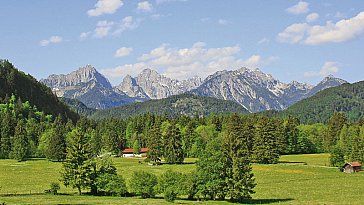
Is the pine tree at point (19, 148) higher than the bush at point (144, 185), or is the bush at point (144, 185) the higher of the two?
the pine tree at point (19, 148)

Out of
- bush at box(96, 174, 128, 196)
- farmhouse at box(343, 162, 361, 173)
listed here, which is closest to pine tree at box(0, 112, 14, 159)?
bush at box(96, 174, 128, 196)

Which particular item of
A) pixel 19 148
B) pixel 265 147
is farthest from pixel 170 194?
pixel 19 148

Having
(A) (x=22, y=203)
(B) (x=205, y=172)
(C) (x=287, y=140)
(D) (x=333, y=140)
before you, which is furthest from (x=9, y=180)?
(D) (x=333, y=140)

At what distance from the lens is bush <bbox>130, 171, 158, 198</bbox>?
60406mm

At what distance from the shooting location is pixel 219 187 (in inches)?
2351

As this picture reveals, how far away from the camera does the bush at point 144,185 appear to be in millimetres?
60406

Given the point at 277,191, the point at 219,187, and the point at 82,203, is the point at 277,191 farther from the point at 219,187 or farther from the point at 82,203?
the point at 82,203

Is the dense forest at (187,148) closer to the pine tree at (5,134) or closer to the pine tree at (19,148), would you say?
the pine tree at (5,134)

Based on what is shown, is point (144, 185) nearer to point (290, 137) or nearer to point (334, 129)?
point (290, 137)

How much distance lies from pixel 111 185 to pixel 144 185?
4944mm

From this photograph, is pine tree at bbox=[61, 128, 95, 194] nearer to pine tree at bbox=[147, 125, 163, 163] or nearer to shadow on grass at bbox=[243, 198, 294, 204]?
shadow on grass at bbox=[243, 198, 294, 204]

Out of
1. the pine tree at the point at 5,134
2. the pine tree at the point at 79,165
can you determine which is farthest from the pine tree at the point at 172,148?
the pine tree at the point at 5,134

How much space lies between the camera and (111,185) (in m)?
61.8

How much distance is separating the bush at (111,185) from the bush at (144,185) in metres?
1.75
